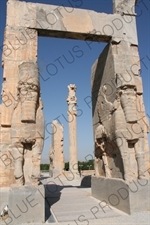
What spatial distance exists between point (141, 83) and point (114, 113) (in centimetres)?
148

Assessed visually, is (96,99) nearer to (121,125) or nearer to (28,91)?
(121,125)

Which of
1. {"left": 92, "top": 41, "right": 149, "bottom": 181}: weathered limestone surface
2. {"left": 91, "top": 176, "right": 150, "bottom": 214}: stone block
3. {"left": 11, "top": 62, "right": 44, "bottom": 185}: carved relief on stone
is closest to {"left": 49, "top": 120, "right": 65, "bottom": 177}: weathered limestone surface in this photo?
{"left": 92, "top": 41, "right": 149, "bottom": 181}: weathered limestone surface

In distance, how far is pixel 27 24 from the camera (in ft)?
19.7

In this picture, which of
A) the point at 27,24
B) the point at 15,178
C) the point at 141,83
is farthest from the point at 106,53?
the point at 15,178

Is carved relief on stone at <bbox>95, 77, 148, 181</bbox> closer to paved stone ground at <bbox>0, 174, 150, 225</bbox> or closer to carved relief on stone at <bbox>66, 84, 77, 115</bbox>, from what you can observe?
paved stone ground at <bbox>0, 174, 150, 225</bbox>

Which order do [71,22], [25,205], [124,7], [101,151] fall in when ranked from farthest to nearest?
[124,7], [101,151], [71,22], [25,205]

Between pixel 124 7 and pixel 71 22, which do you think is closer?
pixel 71 22

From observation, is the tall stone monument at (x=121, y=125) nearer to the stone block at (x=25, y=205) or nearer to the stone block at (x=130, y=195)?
the stone block at (x=130, y=195)

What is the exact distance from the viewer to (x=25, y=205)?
184 inches

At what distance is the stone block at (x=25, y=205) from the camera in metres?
4.59

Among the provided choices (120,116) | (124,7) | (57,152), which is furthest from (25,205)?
(57,152)

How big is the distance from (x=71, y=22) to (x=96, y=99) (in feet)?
8.38

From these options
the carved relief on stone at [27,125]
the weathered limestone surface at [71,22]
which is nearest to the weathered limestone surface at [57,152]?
the weathered limestone surface at [71,22]

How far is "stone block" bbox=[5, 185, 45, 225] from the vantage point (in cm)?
459
